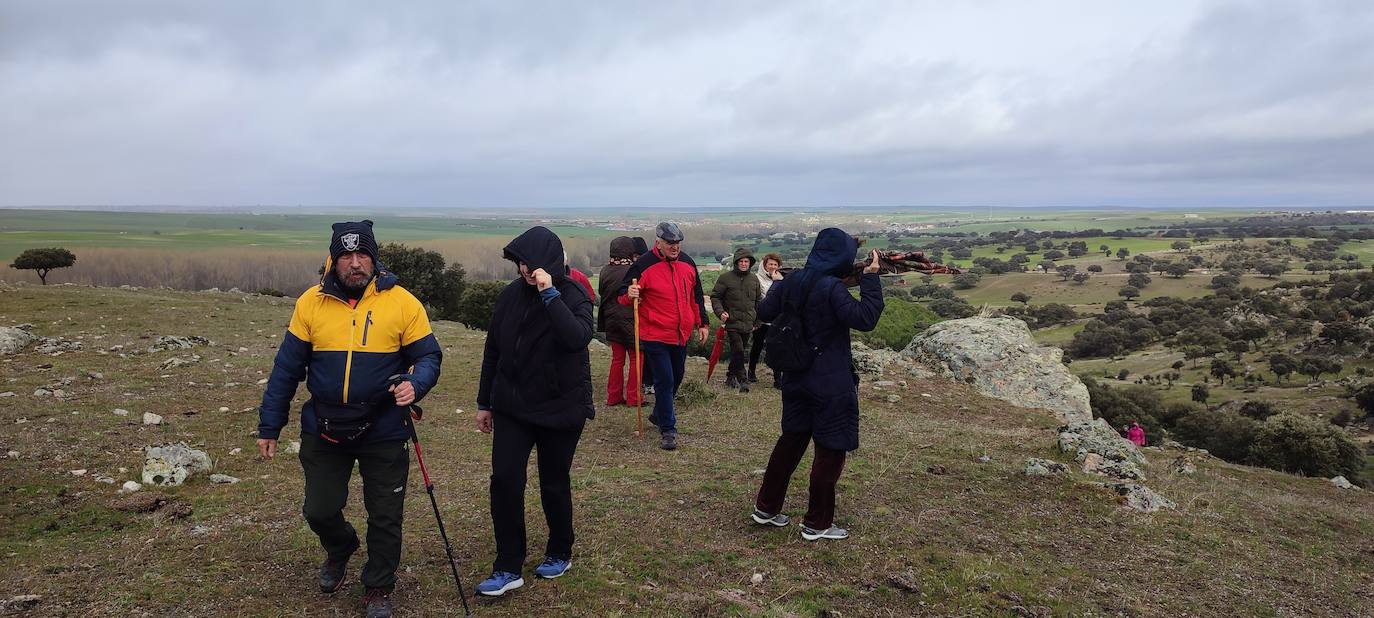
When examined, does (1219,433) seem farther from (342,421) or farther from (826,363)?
(342,421)

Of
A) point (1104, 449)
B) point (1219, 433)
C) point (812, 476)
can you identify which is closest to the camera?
point (812, 476)

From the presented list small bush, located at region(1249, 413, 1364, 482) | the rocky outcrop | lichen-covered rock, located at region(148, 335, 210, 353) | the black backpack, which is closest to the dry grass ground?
the black backpack

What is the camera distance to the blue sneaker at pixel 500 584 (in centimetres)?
436

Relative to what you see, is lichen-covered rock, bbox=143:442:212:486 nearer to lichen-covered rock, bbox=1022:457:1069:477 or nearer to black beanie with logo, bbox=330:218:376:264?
black beanie with logo, bbox=330:218:376:264

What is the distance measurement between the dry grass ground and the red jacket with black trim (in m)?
1.48

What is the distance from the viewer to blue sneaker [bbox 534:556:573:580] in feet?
15.3

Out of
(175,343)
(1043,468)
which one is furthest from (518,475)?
(175,343)

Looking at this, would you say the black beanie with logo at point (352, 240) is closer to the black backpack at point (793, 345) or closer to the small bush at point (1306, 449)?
the black backpack at point (793, 345)

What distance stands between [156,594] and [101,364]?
10.8 metres

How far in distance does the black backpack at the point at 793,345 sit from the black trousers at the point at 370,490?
2624 mm

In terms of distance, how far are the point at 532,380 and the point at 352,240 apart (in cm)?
130

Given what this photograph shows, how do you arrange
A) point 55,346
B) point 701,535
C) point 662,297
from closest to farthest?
point 701,535 → point 662,297 → point 55,346

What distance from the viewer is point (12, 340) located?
42.6ft

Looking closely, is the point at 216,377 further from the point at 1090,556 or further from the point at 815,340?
the point at 1090,556
